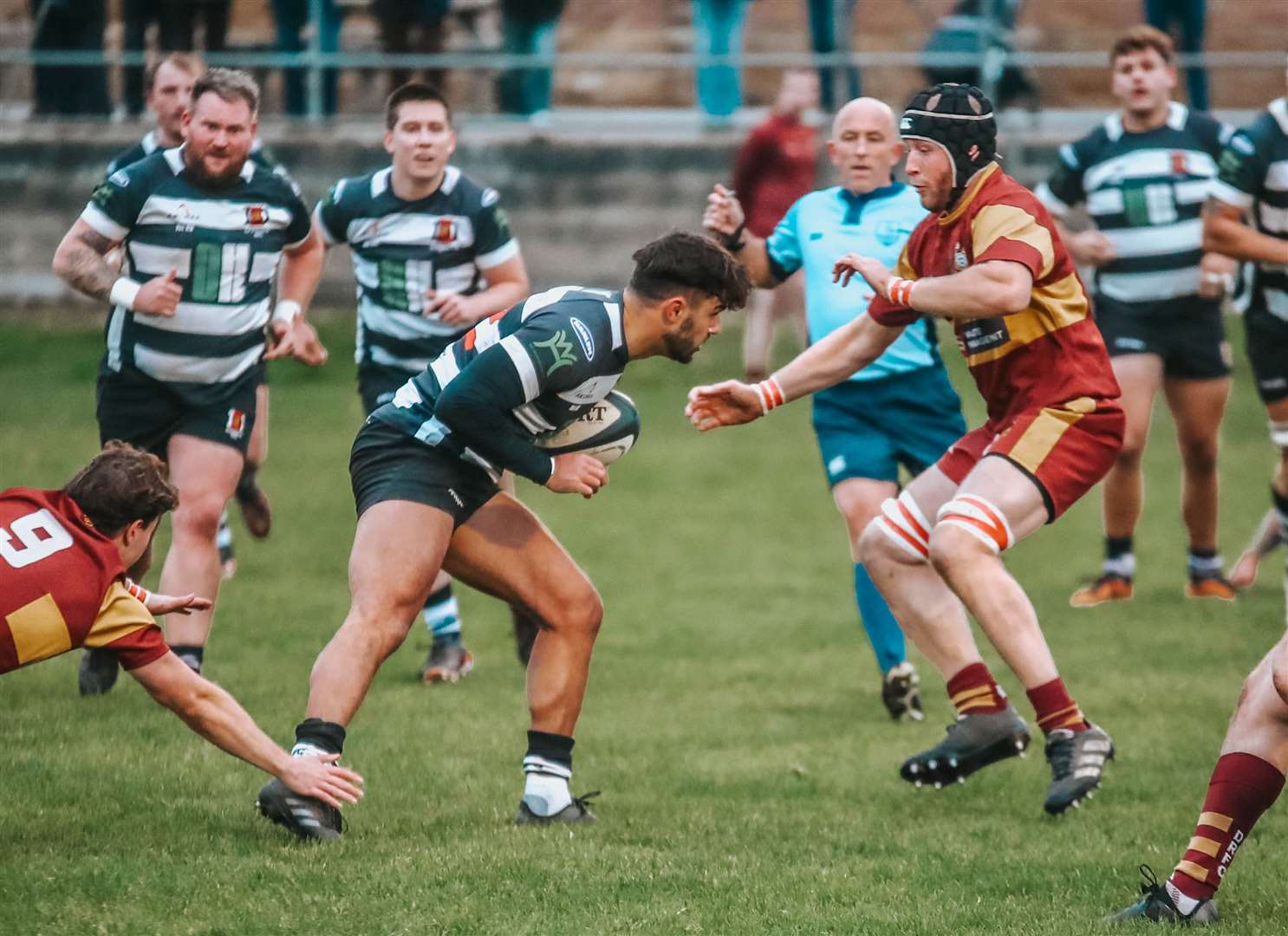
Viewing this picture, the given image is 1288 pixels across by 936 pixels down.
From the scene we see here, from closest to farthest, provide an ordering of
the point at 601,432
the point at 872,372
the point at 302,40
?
the point at 601,432 < the point at 872,372 < the point at 302,40

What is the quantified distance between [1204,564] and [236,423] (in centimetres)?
558

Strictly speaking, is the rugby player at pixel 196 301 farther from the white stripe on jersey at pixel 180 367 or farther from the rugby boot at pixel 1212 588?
the rugby boot at pixel 1212 588

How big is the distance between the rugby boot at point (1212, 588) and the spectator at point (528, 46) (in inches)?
332

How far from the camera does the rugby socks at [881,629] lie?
7996 mm

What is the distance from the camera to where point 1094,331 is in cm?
643

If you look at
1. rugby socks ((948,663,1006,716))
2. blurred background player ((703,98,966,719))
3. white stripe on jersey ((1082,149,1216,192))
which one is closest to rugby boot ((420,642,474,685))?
blurred background player ((703,98,966,719))

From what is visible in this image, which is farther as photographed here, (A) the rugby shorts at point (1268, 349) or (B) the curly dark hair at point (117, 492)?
(A) the rugby shorts at point (1268, 349)

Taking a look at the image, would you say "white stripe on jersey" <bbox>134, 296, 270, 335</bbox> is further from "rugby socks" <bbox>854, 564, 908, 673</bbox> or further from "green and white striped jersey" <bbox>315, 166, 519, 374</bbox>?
"rugby socks" <bbox>854, 564, 908, 673</bbox>

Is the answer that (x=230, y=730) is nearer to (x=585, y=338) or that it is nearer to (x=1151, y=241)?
(x=585, y=338)

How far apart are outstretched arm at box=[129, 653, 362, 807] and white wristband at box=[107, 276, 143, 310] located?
2308 mm

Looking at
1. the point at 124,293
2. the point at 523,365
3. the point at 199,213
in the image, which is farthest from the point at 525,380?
the point at 199,213

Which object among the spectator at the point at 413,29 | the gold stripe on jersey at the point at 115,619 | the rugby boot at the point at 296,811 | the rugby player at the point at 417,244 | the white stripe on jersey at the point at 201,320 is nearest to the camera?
the gold stripe on jersey at the point at 115,619

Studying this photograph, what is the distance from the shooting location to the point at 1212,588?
10.5m

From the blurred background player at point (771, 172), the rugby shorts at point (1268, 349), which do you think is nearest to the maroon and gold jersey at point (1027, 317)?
the rugby shorts at point (1268, 349)
